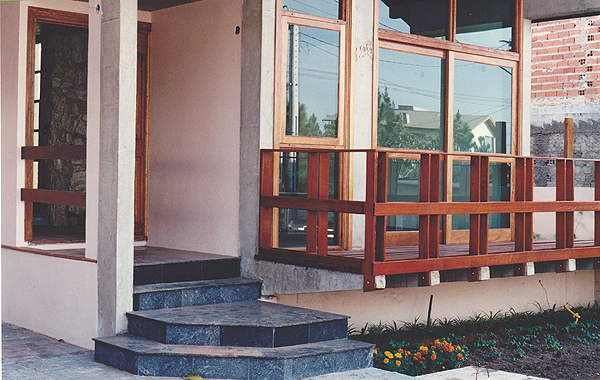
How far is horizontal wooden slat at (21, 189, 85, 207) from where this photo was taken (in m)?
5.94

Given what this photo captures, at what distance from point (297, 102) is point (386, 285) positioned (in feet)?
6.55

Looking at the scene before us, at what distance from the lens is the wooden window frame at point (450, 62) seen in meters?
7.07

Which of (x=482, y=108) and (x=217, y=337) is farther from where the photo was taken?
(x=482, y=108)

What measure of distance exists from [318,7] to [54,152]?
9.16ft

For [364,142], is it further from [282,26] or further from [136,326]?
[136,326]

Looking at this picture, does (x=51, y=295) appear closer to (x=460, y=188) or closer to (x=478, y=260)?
(x=478, y=260)

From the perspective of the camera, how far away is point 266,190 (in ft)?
20.2

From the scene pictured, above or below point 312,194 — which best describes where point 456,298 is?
below

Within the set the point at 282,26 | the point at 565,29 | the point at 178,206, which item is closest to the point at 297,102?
the point at 282,26

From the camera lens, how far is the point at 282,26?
6.29m

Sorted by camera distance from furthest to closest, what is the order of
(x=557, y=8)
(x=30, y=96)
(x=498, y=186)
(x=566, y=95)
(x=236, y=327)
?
(x=566, y=95) → (x=557, y=8) → (x=498, y=186) → (x=30, y=96) → (x=236, y=327)

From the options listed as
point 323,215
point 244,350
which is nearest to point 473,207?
point 323,215

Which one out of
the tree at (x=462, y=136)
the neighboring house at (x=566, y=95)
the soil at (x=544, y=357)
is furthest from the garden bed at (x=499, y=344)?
the tree at (x=462, y=136)

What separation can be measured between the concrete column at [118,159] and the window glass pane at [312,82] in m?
1.57
